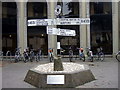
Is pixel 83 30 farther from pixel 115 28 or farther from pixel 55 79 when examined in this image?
pixel 55 79

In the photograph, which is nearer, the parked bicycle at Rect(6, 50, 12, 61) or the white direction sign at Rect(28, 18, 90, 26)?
the white direction sign at Rect(28, 18, 90, 26)

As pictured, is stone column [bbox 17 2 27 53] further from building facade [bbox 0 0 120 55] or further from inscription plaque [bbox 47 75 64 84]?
inscription plaque [bbox 47 75 64 84]

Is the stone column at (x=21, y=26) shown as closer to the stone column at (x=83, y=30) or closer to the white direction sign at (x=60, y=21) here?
the stone column at (x=83, y=30)

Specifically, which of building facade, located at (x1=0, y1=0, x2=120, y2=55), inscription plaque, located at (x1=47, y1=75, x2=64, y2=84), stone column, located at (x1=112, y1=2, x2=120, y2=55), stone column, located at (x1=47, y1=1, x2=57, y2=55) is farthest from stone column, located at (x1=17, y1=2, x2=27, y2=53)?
inscription plaque, located at (x1=47, y1=75, x2=64, y2=84)

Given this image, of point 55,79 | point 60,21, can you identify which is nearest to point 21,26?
point 60,21

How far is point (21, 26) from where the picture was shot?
1995cm

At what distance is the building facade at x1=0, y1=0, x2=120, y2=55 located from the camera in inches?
773

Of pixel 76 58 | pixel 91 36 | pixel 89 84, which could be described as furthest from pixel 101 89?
A: pixel 91 36

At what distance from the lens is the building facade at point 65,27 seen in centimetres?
1964

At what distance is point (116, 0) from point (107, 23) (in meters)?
1.93

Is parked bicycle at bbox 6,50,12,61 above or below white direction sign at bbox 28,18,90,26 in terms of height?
below

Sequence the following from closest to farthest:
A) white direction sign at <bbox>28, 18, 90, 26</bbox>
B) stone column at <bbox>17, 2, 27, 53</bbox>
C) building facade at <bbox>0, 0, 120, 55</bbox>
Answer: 1. white direction sign at <bbox>28, 18, 90, 26</bbox>
2. building facade at <bbox>0, 0, 120, 55</bbox>
3. stone column at <bbox>17, 2, 27, 53</bbox>

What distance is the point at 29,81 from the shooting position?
8.98 m

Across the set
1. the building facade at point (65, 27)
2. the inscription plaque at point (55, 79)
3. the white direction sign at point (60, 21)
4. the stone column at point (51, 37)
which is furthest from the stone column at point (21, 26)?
the inscription plaque at point (55, 79)
